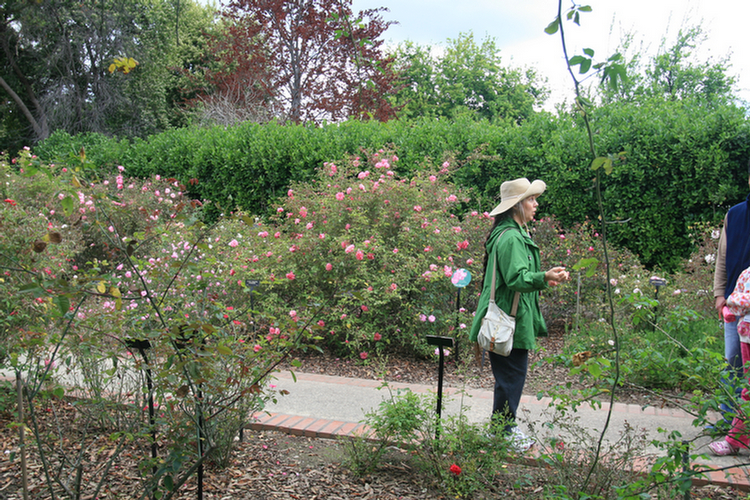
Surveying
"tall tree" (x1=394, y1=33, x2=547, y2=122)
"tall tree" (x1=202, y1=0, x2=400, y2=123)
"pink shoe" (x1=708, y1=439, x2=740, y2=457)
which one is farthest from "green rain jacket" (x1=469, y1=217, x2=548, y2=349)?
"tall tree" (x1=394, y1=33, x2=547, y2=122)

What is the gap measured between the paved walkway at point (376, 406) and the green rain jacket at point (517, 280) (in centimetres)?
46

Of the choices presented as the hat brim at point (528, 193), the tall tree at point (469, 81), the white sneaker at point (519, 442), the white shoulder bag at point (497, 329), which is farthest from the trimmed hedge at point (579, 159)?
the tall tree at point (469, 81)

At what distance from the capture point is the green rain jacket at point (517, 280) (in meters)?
2.84

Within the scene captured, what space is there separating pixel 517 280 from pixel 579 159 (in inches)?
215

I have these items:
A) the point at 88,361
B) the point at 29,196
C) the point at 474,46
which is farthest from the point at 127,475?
the point at 474,46

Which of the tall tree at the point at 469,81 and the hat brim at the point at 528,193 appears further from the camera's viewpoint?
the tall tree at the point at 469,81

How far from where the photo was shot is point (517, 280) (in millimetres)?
2816

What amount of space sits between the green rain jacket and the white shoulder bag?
3 centimetres

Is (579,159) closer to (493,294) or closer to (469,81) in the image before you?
(493,294)

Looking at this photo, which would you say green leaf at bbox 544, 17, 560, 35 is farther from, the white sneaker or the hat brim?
the white sneaker

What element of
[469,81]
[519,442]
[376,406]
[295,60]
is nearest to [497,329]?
[519,442]

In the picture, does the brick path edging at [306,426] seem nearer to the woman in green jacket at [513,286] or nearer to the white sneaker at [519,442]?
the white sneaker at [519,442]

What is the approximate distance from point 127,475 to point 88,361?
2.70ft

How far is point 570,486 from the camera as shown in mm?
2307
